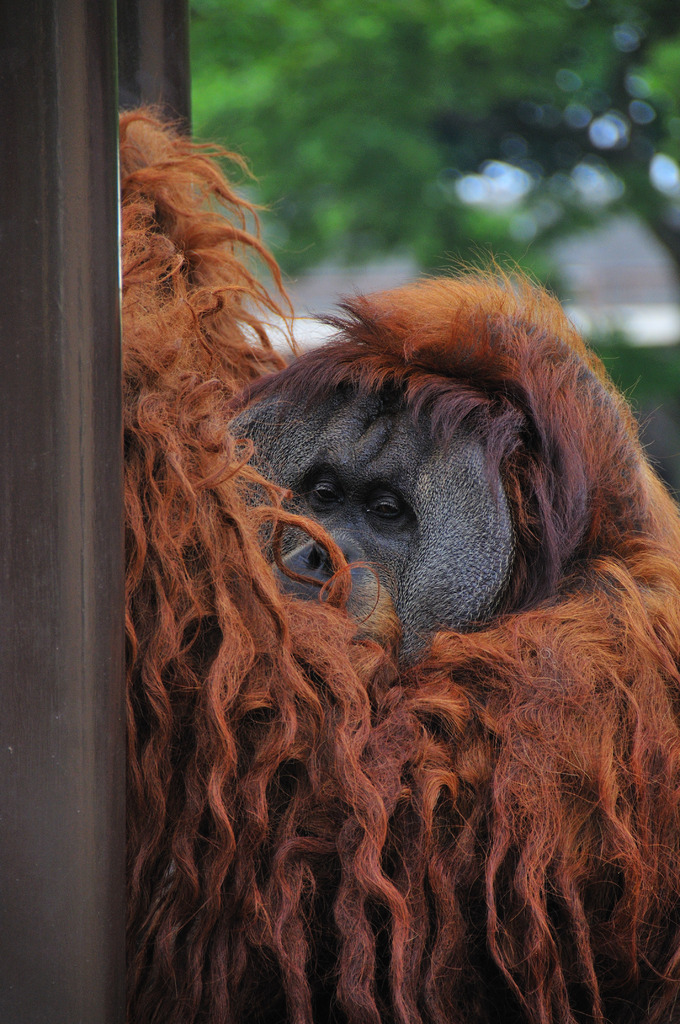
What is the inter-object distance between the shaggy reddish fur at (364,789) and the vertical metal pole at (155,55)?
27.3 inches

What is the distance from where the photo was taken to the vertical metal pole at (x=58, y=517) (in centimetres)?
85

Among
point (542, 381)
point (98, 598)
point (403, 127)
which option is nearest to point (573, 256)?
point (403, 127)

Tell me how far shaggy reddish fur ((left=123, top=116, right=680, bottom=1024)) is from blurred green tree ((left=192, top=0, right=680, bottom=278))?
3721 millimetres

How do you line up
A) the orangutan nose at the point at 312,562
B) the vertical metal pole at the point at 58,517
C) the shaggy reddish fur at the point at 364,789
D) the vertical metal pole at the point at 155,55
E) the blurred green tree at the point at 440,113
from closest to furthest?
the vertical metal pole at the point at 58,517
the shaggy reddish fur at the point at 364,789
the orangutan nose at the point at 312,562
the vertical metal pole at the point at 155,55
the blurred green tree at the point at 440,113

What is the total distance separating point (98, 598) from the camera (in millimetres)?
912

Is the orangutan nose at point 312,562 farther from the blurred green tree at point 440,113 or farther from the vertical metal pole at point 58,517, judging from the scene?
the blurred green tree at point 440,113

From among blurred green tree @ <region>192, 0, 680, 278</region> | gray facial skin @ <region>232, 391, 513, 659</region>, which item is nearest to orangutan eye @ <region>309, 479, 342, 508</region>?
gray facial skin @ <region>232, 391, 513, 659</region>

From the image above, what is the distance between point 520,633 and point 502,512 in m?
0.20

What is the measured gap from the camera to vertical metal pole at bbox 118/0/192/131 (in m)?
1.87

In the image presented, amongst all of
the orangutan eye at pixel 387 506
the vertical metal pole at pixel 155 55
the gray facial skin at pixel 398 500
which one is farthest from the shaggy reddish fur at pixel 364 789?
the vertical metal pole at pixel 155 55

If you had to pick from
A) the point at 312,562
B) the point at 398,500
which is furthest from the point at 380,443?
the point at 312,562

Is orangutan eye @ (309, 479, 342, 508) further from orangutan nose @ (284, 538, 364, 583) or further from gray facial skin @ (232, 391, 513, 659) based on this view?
orangutan nose @ (284, 538, 364, 583)

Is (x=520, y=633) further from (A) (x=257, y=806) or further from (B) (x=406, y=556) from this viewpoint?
(A) (x=257, y=806)

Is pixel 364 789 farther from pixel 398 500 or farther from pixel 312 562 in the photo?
pixel 398 500
